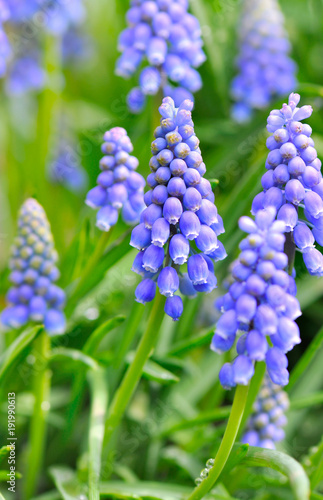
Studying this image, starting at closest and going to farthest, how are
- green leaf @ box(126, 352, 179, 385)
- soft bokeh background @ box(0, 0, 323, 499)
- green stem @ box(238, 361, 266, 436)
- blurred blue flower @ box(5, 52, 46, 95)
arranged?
green stem @ box(238, 361, 266, 436) → green leaf @ box(126, 352, 179, 385) → soft bokeh background @ box(0, 0, 323, 499) → blurred blue flower @ box(5, 52, 46, 95)

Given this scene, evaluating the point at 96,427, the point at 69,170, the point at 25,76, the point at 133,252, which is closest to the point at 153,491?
the point at 96,427

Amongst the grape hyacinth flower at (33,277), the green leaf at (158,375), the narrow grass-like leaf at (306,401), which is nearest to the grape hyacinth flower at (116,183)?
the grape hyacinth flower at (33,277)

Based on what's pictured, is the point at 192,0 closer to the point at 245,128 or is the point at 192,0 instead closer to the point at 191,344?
the point at 245,128

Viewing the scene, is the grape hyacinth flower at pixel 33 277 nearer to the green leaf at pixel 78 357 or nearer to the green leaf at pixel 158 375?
the green leaf at pixel 78 357

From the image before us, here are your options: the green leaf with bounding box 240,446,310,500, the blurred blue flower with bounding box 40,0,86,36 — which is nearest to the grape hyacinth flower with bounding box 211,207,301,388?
the green leaf with bounding box 240,446,310,500

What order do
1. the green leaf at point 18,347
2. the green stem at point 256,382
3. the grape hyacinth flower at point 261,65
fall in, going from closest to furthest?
the green stem at point 256,382, the green leaf at point 18,347, the grape hyacinth flower at point 261,65

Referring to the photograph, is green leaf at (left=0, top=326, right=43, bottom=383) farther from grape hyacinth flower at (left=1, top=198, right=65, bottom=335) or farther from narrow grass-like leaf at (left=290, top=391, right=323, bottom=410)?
narrow grass-like leaf at (left=290, top=391, right=323, bottom=410)

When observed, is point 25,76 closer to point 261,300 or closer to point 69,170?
point 69,170
